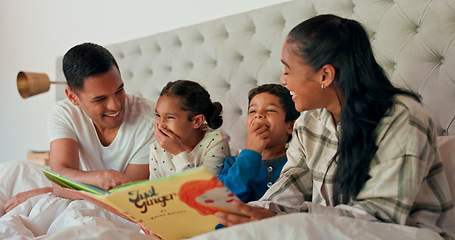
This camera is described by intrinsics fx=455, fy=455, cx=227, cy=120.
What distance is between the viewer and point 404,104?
1.06 meters

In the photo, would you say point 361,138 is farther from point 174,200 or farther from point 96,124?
point 96,124

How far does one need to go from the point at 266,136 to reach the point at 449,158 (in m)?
0.56

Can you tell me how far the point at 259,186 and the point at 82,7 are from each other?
2.30m

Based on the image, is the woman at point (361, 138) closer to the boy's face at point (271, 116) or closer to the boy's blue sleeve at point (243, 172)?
the boy's blue sleeve at point (243, 172)

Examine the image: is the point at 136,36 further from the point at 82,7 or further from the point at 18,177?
the point at 18,177

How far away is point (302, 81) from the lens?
1.18 meters

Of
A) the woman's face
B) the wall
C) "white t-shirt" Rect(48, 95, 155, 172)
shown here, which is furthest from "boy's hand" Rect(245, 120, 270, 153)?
the wall

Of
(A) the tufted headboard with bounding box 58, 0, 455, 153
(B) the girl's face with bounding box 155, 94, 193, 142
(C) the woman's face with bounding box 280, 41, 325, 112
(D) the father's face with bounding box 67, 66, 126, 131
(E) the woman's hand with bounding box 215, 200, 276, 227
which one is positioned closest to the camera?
(E) the woman's hand with bounding box 215, 200, 276, 227

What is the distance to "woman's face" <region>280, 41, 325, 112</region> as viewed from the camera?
3.82 feet

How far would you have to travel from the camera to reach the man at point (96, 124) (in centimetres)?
181

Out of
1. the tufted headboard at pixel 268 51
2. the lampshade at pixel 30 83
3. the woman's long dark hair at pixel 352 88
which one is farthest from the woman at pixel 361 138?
the lampshade at pixel 30 83

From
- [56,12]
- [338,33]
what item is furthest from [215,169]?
[56,12]

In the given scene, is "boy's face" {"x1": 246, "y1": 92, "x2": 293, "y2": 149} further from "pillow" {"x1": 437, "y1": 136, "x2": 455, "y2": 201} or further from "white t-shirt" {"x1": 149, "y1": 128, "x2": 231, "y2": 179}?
"pillow" {"x1": 437, "y1": 136, "x2": 455, "y2": 201}

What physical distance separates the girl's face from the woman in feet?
1.87
